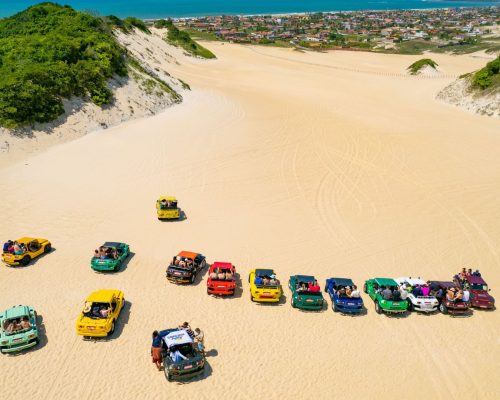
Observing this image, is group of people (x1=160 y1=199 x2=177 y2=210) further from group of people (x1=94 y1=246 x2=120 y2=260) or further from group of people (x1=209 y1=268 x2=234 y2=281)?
group of people (x1=209 y1=268 x2=234 y2=281)

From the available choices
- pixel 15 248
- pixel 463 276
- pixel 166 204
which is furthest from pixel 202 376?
pixel 463 276

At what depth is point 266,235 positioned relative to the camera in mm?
25547

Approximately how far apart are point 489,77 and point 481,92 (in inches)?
84.9

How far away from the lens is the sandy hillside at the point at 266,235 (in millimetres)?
15852

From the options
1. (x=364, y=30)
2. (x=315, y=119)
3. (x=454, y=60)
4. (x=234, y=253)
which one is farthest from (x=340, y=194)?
(x=364, y=30)

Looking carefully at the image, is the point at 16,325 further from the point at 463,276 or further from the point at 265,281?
the point at 463,276

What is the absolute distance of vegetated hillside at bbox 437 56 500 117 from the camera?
5184cm

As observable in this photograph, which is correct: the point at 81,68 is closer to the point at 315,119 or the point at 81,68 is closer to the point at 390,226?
the point at 315,119

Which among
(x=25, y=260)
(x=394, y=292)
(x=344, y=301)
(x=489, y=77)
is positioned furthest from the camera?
(x=489, y=77)

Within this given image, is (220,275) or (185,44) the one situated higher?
(185,44)

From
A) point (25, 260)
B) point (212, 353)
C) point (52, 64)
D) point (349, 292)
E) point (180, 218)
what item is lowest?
point (212, 353)

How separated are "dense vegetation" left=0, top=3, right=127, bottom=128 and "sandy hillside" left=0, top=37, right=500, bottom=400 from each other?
4746 mm

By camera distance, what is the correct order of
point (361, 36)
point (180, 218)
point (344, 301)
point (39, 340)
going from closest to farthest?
point (39, 340)
point (344, 301)
point (180, 218)
point (361, 36)

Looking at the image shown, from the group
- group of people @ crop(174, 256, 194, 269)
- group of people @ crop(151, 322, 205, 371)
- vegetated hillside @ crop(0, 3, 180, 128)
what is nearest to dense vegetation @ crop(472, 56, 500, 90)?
vegetated hillside @ crop(0, 3, 180, 128)
